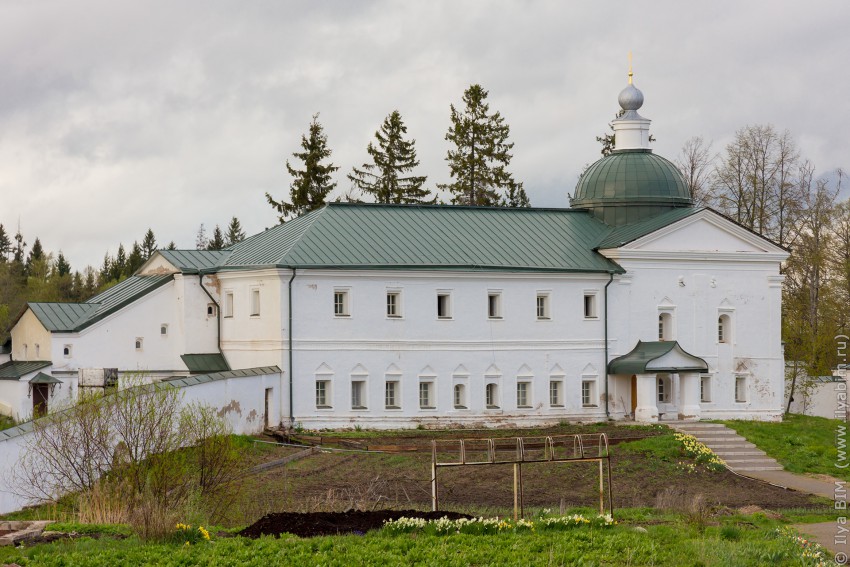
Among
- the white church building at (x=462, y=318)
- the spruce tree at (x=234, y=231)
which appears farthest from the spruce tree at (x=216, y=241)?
the white church building at (x=462, y=318)

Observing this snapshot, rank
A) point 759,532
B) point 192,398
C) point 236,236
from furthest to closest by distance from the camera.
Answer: point 236,236, point 192,398, point 759,532

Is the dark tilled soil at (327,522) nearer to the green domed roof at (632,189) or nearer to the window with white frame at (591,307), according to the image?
the window with white frame at (591,307)

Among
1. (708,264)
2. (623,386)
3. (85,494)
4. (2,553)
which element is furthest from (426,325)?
(2,553)

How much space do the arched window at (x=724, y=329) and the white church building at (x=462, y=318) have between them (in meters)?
0.08

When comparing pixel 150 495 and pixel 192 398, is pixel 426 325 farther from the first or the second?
pixel 150 495

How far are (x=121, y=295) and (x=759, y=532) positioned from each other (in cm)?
2630

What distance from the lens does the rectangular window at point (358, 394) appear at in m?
35.7

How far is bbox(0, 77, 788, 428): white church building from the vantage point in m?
35.6

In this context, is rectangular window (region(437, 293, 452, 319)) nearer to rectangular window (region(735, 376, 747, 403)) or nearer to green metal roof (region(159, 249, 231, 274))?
green metal roof (region(159, 249, 231, 274))

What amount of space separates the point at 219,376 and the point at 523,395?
10.4m

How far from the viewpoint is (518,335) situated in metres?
37.6

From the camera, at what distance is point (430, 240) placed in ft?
125

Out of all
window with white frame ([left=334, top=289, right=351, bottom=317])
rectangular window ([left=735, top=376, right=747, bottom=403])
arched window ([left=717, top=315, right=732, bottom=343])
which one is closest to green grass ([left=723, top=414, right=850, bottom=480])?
rectangular window ([left=735, top=376, right=747, bottom=403])

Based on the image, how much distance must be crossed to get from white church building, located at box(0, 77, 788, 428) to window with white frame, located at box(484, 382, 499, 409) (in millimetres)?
62
